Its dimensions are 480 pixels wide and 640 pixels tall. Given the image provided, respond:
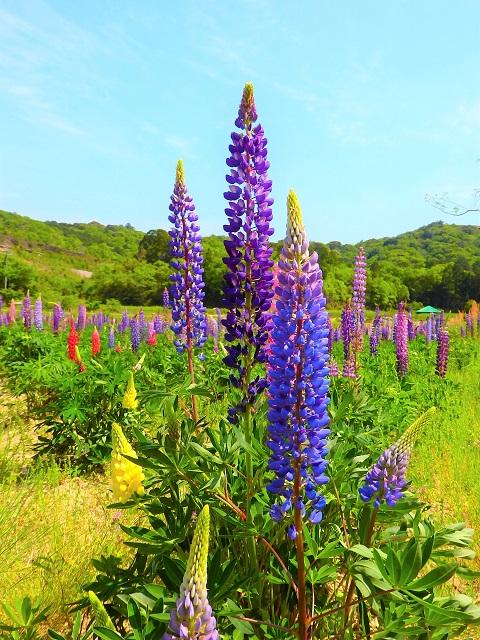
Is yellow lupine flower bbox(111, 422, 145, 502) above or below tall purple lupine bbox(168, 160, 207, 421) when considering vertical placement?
below

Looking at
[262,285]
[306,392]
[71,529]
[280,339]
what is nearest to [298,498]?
[306,392]

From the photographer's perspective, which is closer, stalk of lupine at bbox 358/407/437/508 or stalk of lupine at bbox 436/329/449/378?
stalk of lupine at bbox 358/407/437/508

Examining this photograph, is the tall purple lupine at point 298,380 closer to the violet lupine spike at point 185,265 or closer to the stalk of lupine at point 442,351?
the violet lupine spike at point 185,265

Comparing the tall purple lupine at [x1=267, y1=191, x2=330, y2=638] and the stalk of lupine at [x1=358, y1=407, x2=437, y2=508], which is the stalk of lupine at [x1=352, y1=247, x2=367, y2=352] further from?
the tall purple lupine at [x1=267, y1=191, x2=330, y2=638]

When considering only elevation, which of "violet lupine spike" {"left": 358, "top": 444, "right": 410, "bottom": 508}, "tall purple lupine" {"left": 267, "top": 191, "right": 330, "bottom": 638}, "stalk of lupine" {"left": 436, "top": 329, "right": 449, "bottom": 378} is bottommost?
"stalk of lupine" {"left": 436, "top": 329, "right": 449, "bottom": 378}

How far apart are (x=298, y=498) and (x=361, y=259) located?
4249 mm

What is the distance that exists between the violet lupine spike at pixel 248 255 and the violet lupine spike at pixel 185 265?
922 mm

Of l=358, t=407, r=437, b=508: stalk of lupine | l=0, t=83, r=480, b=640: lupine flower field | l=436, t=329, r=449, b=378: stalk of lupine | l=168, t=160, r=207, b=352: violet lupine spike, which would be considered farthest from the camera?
l=436, t=329, r=449, b=378: stalk of lupine

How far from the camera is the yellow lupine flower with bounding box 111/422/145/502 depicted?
236 cm

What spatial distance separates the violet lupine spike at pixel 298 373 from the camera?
5.48ft

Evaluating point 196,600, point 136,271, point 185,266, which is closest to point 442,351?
point 185,266

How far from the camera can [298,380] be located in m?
1.68

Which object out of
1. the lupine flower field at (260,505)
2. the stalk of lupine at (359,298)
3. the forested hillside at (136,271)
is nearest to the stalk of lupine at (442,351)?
the stalk of lupine at (359,298)

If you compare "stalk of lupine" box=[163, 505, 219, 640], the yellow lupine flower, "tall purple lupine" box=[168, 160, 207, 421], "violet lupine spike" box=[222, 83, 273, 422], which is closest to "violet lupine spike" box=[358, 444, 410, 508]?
"violet lupine spike" box=[222, 83, 273, 422]
